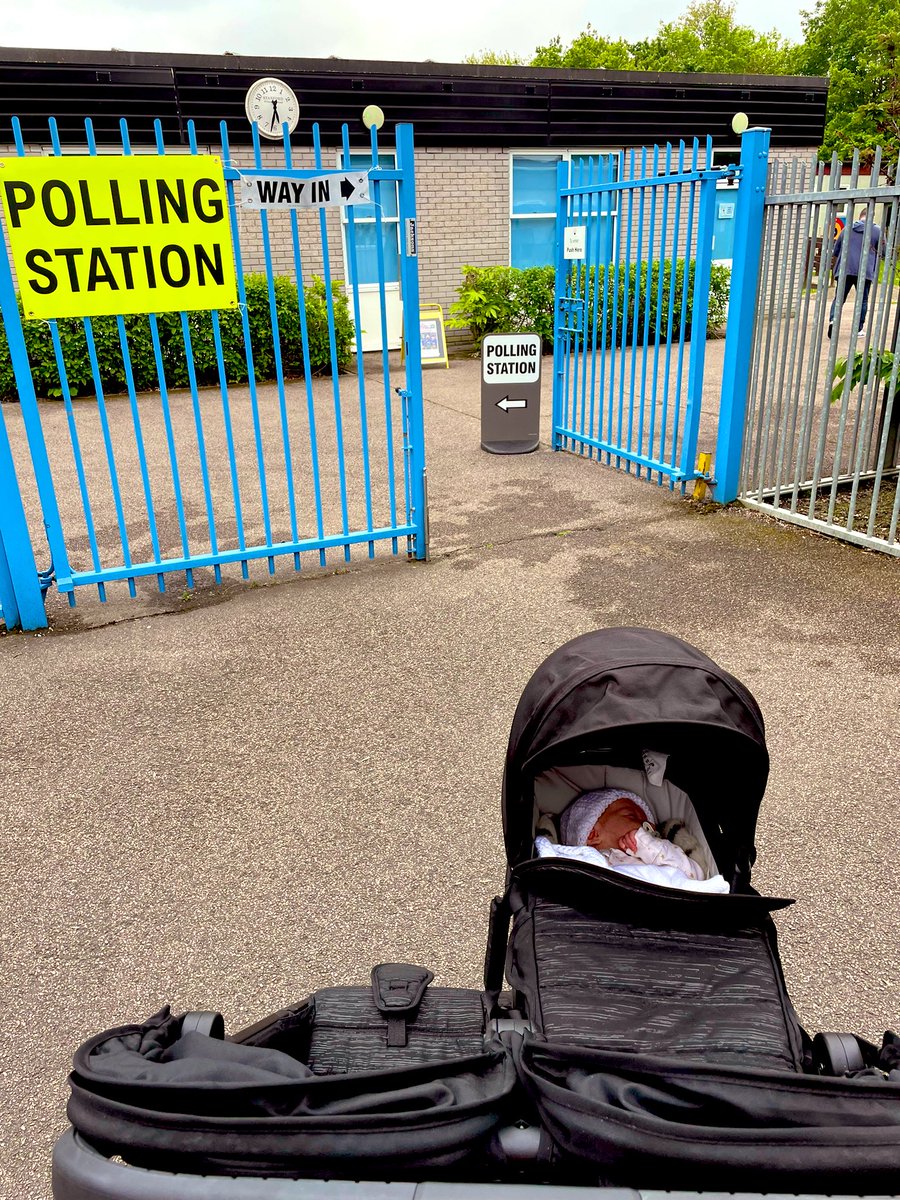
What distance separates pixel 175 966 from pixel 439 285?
545 inches

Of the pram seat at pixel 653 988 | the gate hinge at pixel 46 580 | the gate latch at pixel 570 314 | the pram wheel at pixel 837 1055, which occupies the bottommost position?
the gate hinge at pixel 46 580

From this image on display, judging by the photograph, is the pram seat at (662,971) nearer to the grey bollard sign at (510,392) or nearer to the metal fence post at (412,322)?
the metal fence post at (412,322)

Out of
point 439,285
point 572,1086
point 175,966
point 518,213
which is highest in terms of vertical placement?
point 518,213

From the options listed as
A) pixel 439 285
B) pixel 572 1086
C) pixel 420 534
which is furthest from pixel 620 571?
pixel 439 285

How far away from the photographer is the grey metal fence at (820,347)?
549 centimetres

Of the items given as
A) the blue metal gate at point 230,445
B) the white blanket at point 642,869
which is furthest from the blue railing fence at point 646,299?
the white blanket at point 642,869

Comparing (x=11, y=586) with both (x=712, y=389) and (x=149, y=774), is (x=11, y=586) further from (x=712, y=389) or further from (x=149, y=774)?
(x=712, y=389)

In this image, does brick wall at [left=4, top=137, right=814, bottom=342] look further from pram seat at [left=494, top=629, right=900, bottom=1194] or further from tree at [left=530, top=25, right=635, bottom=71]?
tree at [left=530, top=25, right=635, bottom=71]

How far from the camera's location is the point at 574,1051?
1.31 meters

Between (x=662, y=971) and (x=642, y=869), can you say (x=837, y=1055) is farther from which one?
(x=642, y=869)

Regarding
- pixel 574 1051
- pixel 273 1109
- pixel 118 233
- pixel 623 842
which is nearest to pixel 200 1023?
pixel 273 1109

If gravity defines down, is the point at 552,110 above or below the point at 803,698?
above

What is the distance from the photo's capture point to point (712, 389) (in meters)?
11.0

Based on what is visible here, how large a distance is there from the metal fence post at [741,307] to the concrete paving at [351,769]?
0.68 meters
